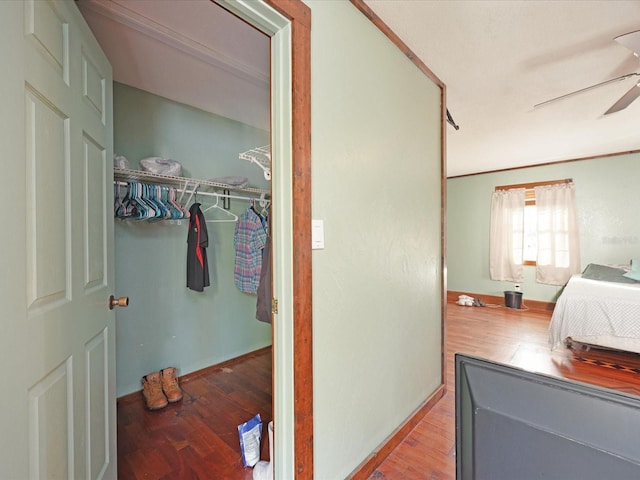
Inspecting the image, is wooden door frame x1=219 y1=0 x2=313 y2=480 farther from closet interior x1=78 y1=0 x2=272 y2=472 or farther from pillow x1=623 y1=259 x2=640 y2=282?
pillow x1=623 y1=259 x2=640 y2=282

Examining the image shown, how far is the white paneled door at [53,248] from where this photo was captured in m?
0.69

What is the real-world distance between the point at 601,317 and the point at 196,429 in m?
3.55

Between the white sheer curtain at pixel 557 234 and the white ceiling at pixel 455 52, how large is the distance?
172 cm

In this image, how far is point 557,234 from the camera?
460cm

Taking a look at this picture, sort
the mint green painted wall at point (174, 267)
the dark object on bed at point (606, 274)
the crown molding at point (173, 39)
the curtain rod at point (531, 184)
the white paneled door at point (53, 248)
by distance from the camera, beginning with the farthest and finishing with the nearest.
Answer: the curtain rod at point (531, 184)
the dark object on bed at point (606, 274)
the mint green painted wall at point (174, 267)
the crown molding at point (173, 39)
the white paneled door at point (53, 248)

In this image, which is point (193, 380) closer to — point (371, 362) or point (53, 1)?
point (371, 362)

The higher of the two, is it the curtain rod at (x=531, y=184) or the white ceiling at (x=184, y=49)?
the white ceiling at (x=184, y=49)

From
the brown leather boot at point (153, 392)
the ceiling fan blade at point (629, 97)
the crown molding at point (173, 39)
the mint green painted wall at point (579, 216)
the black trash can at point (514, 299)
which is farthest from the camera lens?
the black trash can at point (514, 299)

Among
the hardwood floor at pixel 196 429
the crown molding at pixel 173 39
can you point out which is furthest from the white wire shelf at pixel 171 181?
the hardwood floor at pixel 196 429

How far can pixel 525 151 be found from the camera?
4.07 m

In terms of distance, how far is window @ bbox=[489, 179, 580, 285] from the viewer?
4512 millimetres

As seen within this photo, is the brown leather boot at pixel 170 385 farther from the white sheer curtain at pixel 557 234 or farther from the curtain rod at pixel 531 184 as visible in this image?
the curtain rod at pixel 531 184

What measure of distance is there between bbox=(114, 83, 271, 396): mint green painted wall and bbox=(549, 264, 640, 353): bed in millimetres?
3104

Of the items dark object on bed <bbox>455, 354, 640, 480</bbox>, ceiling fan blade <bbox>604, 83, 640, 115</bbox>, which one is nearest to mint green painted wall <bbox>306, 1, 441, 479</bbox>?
dark object on bed <bbox>455, 354, 640, 480</bbox>
